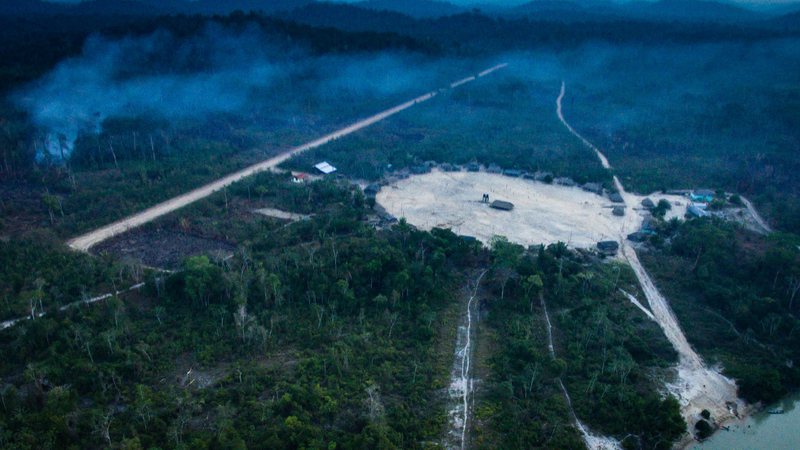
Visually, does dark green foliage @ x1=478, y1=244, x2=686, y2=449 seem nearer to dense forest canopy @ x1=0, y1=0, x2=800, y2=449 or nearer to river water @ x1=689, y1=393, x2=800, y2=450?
dense forest canopy @ x1=0, y1=0, x2=800, y2=449

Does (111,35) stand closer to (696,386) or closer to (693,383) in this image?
(693,383)

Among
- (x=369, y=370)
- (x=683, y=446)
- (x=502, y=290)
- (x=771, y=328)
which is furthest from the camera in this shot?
(x=502, y=290)

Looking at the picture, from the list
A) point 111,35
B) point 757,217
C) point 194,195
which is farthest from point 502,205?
point 111,35

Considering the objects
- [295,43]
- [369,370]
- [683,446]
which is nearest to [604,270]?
[683,446]

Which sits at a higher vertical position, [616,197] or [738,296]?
[616,197]

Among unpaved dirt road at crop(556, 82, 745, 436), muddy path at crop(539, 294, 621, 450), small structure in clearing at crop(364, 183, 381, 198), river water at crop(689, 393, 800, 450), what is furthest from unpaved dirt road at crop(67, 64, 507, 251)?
river water at crop(689, 393, 800, 450)

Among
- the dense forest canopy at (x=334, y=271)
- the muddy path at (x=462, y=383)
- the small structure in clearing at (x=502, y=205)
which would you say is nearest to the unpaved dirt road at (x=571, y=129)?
the dense forest canopy at (x=334, y=271)

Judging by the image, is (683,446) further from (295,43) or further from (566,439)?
(295,43)
